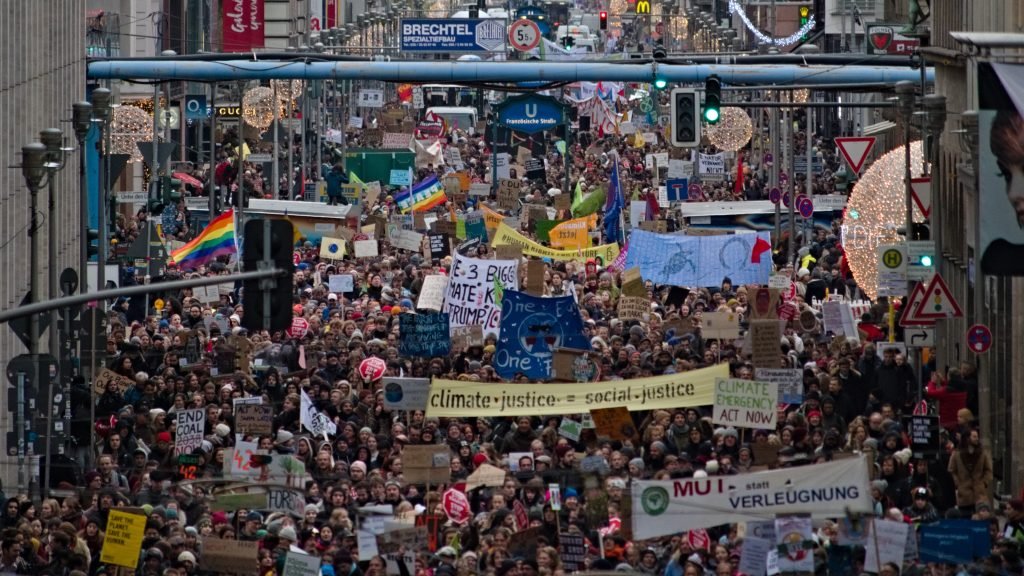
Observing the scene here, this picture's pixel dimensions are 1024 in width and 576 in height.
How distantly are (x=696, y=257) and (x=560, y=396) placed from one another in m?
11.5

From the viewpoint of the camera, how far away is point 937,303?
24203 millimetres

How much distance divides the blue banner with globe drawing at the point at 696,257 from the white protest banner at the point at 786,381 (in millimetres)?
9230

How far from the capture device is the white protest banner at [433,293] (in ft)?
106

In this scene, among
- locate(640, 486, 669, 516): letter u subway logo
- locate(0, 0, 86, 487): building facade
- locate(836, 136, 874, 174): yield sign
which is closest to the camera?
locate(640, 486, 669, 516): letter u subway logo

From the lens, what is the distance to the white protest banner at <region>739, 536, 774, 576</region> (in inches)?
692

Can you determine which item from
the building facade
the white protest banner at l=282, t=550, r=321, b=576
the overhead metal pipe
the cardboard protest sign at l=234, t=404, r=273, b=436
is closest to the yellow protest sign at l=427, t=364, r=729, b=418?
the cardboard protest sign at l=234, t=404, r=273, b=436

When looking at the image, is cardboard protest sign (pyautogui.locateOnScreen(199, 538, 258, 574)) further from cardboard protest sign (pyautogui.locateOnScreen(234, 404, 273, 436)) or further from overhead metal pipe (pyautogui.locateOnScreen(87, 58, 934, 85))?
overhead metal pipe (pyautogui.locateOnScreen(87, 58, 934, 85))

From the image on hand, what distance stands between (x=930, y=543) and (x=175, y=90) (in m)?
52.0

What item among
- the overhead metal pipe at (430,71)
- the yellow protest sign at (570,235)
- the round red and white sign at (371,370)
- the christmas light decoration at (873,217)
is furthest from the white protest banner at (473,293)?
the overhead metal pipe at (430,71)

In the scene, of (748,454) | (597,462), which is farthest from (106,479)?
(748,454)

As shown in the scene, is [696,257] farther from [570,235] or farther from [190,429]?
[190,429]

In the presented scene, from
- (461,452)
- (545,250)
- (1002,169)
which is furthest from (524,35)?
(1002,169)

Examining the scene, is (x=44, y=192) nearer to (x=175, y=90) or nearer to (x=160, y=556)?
(x=160, y=556)

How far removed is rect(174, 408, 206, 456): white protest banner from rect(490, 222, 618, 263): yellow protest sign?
1390 centimetres
